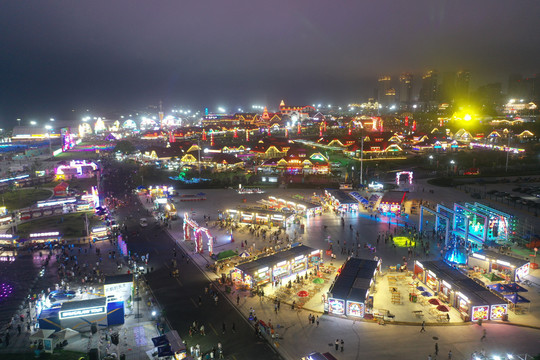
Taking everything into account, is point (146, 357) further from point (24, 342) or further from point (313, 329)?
point (313, 329)

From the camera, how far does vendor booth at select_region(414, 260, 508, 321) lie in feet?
54.0

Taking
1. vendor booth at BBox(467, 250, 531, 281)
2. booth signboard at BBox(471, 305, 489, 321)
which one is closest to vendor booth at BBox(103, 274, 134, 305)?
booth signboard at BBox(471, 305, 489, 321)

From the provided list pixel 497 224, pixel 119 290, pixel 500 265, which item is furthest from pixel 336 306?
pixel 497 224

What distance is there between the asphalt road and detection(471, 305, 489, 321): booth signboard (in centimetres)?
870

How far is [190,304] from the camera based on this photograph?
18.5 metres

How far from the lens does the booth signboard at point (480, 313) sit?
53.8 feet

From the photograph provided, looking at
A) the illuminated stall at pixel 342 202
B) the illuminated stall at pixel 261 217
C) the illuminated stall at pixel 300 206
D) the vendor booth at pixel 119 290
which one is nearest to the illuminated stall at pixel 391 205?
the illuminated stall at pixel 342 202

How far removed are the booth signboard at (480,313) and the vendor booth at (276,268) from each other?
8.39 meters

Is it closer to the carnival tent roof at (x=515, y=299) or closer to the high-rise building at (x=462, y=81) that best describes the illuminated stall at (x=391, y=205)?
the carnival tent roof at (x=515, y=299)

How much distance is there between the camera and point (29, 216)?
33.9 m

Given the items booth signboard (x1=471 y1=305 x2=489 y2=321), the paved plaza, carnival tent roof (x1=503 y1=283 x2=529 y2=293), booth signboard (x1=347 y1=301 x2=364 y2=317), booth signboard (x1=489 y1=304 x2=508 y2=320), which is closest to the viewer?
the paved plaza

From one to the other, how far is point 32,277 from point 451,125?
4268 inches

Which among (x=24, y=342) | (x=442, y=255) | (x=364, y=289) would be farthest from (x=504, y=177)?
(x=24, y=342)

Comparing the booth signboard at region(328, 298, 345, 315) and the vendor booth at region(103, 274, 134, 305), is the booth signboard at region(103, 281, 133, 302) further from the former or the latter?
the booth signboard at region(328, 298, 345, 315)
